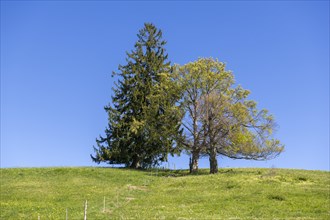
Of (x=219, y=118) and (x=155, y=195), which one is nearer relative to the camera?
(x=155, y=195)

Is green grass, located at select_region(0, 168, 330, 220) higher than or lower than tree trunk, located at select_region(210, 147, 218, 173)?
lower

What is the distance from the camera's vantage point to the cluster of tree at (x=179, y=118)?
52875mm

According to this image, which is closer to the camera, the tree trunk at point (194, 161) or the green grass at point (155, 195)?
the green grass at point (155, 195)

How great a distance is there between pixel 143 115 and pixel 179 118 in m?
5.85

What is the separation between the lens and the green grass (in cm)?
2723

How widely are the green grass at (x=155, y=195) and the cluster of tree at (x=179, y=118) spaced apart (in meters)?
5.61

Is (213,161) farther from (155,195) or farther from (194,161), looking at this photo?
(155,195)

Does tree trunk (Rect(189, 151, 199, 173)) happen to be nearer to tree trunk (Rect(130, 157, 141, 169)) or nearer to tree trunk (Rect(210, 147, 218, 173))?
tree trunk (Rect(210, 147, 218, 173))

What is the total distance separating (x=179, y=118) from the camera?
180 feet

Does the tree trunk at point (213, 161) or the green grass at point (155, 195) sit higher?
A: the tree trunk at point (213, 161)

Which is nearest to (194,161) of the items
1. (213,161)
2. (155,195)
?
(213,161)

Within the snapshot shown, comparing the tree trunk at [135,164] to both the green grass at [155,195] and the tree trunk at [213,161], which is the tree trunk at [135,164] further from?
the tree trunk at [213,161]

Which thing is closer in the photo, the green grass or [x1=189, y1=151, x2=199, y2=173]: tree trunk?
the green grass

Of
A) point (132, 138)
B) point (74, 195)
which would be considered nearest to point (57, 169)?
point (132, 138)
